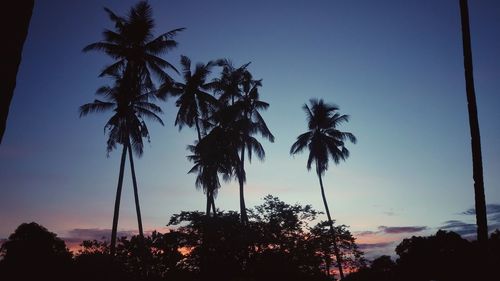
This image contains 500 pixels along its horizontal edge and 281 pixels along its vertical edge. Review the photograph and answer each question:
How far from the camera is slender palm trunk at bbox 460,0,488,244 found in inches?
448

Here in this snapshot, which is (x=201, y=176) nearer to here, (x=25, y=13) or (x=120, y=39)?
(x=120, y=39)

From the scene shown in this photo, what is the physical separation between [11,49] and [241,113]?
32786 millimetres

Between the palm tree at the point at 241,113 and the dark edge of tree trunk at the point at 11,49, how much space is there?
30770 mm

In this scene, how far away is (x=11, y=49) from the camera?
2.15 metres

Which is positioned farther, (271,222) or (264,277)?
(271,222)

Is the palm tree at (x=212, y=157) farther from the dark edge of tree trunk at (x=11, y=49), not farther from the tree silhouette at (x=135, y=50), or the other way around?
the dark edge of tree trunk at (x=11, y=49)

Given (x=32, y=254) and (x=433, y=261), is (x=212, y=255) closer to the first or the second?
(x=32, y=254)

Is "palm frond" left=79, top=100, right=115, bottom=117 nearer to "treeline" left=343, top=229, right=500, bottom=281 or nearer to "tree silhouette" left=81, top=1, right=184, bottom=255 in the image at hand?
"tree silhouette" left=81, top=1, right=184, bottom=255

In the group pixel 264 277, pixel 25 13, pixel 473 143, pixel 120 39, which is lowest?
pixel 264 277

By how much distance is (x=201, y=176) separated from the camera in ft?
131

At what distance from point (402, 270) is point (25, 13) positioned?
2164 inches

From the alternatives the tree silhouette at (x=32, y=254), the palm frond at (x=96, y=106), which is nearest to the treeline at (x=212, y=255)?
the tree silhouette at (x=32, y=254)

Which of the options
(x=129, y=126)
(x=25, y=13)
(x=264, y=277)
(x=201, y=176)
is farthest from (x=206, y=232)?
(x=25, y=13)

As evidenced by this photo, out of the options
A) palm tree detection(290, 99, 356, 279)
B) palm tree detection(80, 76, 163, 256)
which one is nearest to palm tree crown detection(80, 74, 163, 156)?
palm tree detection(80, 76, 163, 256)
